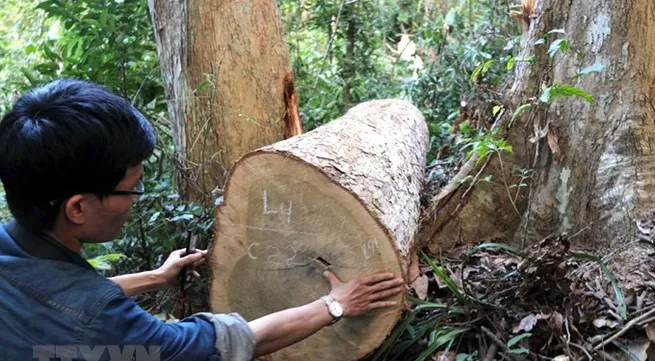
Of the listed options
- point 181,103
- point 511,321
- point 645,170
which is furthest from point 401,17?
point 511,321

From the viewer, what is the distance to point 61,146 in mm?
1593

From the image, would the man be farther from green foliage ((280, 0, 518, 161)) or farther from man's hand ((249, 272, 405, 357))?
green foliage ((280, 0, 518, 161))

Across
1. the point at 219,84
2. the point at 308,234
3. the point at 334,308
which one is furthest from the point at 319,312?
the point at 219,84

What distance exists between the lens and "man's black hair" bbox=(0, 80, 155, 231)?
1.60 metres

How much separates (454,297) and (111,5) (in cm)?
281

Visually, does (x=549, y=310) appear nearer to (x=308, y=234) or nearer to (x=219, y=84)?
(x=308, y=234)

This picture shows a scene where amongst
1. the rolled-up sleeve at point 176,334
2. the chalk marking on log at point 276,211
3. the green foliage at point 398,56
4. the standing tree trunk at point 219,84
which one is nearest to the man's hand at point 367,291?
the chalk marking on log at point 276,211

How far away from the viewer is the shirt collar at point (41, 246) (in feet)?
5.58

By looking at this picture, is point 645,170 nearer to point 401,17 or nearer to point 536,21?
point 536,21

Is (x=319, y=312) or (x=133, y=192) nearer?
(x=133, y=192)

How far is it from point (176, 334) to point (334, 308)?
622 mm

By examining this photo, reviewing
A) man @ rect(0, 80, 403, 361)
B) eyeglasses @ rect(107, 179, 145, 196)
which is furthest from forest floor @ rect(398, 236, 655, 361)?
eyeglasses @ rect(107, 179, 145, 196)

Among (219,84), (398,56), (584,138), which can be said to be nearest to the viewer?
(584,138)

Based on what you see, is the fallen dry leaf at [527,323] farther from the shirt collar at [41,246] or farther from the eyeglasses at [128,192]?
the shirt collar at [41,246]
